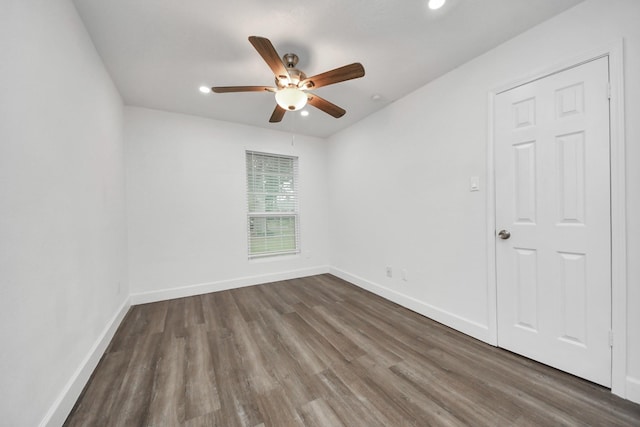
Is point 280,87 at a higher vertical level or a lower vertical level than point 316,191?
higher

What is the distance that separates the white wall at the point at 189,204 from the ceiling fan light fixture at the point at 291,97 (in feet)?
6.45

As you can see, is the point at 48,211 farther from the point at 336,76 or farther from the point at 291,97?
the point at 336,76

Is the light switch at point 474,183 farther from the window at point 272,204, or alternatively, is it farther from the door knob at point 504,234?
the window at point 272,204

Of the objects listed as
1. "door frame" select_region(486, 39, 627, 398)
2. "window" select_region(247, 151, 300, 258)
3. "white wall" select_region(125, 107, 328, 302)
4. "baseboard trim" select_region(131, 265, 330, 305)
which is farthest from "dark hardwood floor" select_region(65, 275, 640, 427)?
"window" select_region(247, 151, 300, 258)

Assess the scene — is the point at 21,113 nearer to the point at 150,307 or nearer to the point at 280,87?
the point at 280,87

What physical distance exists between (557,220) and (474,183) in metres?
0.64

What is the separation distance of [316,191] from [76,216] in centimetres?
323

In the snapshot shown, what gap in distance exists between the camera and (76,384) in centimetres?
142

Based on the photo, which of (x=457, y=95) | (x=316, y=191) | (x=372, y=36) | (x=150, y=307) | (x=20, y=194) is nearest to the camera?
(x=20, y=194)

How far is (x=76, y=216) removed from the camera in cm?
155

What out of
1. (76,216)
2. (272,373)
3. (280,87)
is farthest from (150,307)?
(280,87)

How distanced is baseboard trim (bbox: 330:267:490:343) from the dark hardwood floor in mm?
83

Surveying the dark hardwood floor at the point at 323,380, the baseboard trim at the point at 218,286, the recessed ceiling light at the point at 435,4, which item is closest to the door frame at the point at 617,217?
the dark hardwood floor at the point at 323,380

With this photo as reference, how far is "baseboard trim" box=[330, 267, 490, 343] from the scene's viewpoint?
6.76 feet
